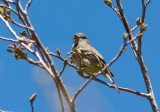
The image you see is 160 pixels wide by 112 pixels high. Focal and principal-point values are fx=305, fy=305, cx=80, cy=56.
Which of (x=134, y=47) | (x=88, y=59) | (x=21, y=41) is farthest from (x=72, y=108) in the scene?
(x=88, y=59)

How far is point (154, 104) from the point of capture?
394cm

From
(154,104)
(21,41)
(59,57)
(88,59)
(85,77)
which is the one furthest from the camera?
(88,59)

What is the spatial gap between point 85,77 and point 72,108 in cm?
190

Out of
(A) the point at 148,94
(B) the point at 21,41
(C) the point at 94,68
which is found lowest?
(A) the point at 148,94

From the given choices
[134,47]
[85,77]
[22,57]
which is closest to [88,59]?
[85,77]

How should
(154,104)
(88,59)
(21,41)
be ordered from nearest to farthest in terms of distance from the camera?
(21,41), (154,104), (88,59)

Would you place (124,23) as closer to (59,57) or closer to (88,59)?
(59,57)

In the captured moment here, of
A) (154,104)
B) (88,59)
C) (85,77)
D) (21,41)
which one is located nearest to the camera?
(21,41)

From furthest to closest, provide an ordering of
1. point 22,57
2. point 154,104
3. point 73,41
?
point 73,41
point 154,104
point 22,57

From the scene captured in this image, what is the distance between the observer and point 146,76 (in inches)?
164

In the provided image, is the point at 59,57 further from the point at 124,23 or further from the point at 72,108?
the point at 72,108

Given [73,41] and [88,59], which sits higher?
[73,41]

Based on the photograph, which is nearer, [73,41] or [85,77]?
[85,77]

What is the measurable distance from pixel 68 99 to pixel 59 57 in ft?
5.43
